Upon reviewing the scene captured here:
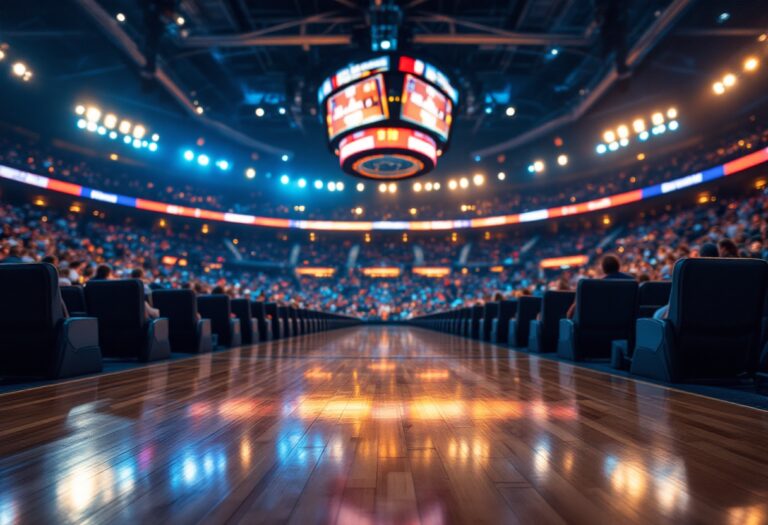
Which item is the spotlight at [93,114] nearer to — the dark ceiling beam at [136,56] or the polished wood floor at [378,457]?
the dark ceiling beam at [136,56]

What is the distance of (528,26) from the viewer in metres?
16.1

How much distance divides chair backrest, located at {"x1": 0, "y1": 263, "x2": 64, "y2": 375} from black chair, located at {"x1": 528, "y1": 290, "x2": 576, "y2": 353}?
5793 mm

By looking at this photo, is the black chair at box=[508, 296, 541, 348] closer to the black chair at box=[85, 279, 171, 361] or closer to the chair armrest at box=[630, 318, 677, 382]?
the chair armrest at box=[630, 318, 677, 382]

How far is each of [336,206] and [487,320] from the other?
28.0 meters

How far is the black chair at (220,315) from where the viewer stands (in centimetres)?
678

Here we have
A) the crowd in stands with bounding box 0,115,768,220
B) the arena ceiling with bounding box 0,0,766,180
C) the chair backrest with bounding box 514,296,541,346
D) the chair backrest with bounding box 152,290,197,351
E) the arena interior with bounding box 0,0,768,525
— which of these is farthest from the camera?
the crowd in stands with bounding box 0,115,768,220

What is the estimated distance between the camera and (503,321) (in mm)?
8414

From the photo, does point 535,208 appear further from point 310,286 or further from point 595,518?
point 595,518

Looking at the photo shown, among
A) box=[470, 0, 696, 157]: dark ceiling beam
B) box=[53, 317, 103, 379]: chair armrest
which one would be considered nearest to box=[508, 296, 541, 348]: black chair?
box=[53, 317, 103, 379]: chair armrest

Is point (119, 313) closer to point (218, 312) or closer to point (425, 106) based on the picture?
point (218, 312)

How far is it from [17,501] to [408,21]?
17.2 m

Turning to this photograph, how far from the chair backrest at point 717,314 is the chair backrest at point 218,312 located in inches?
245

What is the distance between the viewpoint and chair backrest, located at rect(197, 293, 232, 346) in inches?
267

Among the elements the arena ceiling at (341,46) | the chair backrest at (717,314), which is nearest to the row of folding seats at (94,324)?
the chair backrest at (717,314)
